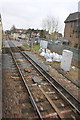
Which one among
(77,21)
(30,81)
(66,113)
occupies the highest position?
(77,21)

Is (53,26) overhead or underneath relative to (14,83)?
overhead

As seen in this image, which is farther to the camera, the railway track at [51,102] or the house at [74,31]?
the house at [74,31]

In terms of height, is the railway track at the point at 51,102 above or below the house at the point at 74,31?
below

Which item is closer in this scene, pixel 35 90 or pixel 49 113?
pixel 49 113

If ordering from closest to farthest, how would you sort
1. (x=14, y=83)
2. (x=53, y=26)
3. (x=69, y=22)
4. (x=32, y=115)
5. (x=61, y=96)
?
(x=32, y=115)
(x=61, y=96)
(x=14, y=83)
(x=69, y=22)
(x=53, y=26)

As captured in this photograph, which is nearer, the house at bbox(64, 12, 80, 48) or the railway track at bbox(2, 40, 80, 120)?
the railway track at bbox(2, 40, 80, 120)

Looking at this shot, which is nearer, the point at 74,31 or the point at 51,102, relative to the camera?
the point at 51,102

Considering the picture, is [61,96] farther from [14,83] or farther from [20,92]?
[14,83]

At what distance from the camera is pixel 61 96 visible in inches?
217

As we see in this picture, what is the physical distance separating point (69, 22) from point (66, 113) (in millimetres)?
27993

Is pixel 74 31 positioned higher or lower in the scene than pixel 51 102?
higher

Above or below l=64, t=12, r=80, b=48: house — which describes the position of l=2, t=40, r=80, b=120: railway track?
below

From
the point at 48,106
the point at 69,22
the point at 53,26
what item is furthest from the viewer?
the point at 53,26

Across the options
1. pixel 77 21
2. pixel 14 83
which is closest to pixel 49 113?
pixel 14 83
